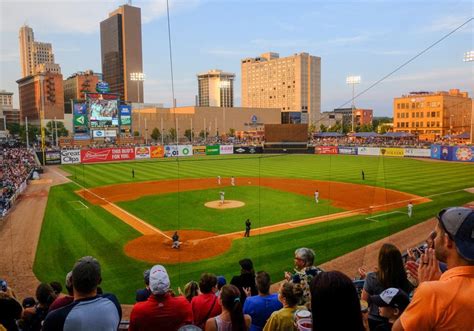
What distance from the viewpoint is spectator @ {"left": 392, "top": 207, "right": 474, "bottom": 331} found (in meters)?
2.11

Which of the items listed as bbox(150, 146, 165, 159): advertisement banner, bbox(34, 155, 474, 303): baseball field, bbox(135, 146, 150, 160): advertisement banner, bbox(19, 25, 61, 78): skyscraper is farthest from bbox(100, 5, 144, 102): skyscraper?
bbox(34, 155, 474, 303): baseball field

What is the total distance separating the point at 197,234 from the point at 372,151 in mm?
46652

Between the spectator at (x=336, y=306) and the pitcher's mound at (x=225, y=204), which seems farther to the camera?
the pitcher's mound at (x=225, y=204)

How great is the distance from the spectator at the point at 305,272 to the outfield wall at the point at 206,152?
1342 inches

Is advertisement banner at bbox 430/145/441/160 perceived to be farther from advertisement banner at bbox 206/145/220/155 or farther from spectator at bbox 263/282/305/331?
spectator at bbox 263/282/305/331

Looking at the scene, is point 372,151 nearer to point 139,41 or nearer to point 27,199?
point 27,199

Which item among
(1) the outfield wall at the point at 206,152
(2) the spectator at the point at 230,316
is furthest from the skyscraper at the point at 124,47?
(2) the spectator at the point at 230,316

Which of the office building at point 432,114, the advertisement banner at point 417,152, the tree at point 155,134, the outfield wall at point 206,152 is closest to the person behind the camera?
the outfield wall at point 206,152

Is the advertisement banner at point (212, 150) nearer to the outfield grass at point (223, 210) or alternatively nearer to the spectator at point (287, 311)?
the outfield grass at point (223, 210)

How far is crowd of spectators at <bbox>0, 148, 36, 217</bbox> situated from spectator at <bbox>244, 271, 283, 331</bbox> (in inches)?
815

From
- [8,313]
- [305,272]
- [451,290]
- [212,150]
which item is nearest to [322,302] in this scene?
[451,290]

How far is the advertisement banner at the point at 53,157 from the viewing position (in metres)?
46.5

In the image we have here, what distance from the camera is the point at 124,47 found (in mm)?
134750

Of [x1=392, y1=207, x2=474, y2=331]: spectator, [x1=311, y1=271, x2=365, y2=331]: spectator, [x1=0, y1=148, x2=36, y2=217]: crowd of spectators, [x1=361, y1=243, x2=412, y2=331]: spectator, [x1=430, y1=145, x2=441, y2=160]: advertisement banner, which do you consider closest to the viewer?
[x1=392, y1=207, x2=474, y2=331]: spectator
